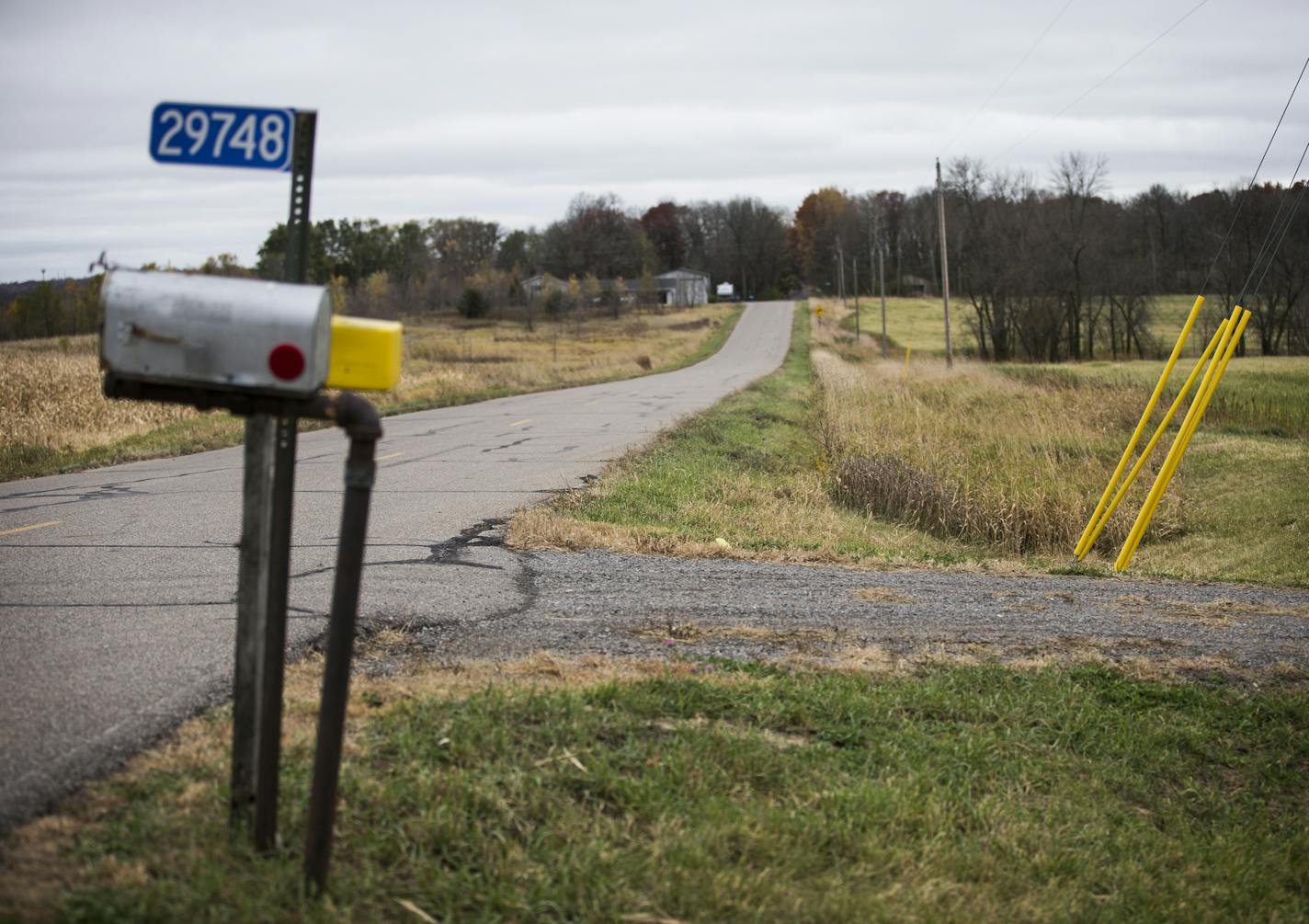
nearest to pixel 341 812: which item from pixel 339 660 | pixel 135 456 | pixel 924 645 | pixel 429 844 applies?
pixel 429 844

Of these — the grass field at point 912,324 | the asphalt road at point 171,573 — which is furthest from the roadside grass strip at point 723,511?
the grass field at point 912,324

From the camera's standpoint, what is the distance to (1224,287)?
202 ft

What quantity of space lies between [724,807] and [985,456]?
14.7 meters

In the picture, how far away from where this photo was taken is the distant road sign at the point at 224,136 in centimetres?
315

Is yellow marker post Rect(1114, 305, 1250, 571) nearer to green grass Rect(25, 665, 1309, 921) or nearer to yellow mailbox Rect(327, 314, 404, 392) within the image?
green grass Rect(25, 665, 1309, 921)

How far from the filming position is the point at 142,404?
Result: 21.7 m

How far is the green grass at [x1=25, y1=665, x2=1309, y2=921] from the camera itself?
10.8ft

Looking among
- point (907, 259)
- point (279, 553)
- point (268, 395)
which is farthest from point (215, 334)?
point (907, 259)

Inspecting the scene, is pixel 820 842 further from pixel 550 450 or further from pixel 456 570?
pixel 550 450

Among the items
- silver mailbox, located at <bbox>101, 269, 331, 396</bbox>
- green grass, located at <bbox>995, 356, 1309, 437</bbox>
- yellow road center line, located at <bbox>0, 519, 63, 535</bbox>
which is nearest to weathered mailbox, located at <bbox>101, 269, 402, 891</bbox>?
silver mailbox, located at <bbox>101, 269, 331, 396</bbox>

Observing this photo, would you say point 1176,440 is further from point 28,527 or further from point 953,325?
point 953,325

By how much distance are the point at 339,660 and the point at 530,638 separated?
9.66 feet

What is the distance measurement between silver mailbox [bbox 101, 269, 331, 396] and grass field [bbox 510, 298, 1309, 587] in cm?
600

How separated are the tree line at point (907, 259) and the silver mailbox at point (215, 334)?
20.2 feet
